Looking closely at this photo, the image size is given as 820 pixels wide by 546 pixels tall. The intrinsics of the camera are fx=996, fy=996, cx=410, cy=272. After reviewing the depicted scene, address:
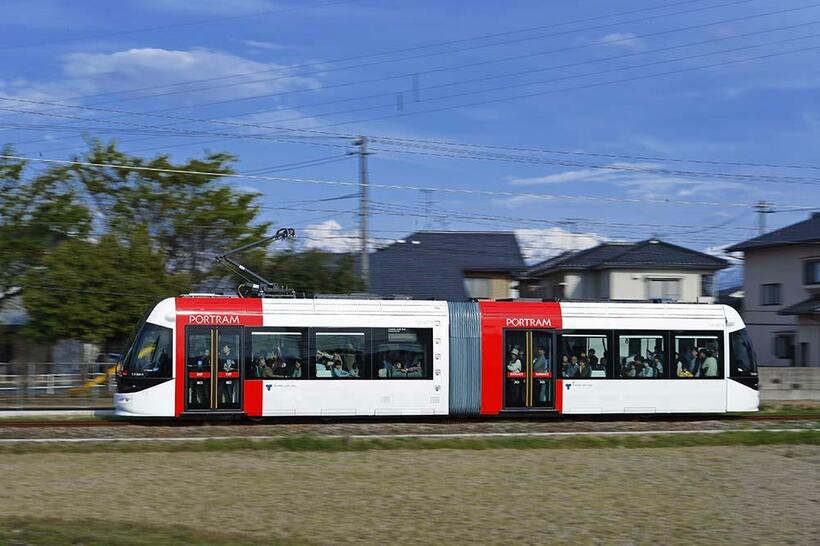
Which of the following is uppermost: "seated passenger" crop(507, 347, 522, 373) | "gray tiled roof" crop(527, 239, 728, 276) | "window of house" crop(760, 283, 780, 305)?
"gray tiled roof" crop(527, 239, 728, 276)

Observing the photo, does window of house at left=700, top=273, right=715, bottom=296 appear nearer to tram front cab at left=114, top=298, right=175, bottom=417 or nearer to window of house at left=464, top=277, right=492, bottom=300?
window of house at left=464, top=277, right=492, bottom=300

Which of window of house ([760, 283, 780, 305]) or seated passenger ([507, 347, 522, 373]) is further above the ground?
window of house ([760, 283, 780, 305])

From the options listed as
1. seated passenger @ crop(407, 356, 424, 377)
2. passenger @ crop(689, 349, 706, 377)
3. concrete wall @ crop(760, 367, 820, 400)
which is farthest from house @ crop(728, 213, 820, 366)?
seated passenger @ crop(407, 356, 424, 377)

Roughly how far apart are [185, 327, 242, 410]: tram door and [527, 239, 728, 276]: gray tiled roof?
32.5 metres

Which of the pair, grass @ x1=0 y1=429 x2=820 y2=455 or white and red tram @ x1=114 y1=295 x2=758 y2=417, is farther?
white and red tram @ x1=114 y1=295 x2=758 y2=417

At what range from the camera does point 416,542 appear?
960 cm

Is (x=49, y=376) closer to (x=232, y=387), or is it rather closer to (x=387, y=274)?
(x=232, y=387)

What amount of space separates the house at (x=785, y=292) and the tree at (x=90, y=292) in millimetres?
26986

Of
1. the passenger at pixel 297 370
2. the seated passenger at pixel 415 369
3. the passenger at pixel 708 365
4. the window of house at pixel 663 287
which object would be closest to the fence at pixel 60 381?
the passenger at pixel 297 370

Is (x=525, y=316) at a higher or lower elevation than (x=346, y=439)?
higher

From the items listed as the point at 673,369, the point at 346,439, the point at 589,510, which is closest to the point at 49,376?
the point at 346,439

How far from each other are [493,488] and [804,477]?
15.8ft

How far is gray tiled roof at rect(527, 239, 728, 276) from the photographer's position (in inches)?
1981

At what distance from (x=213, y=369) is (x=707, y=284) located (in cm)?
3675
